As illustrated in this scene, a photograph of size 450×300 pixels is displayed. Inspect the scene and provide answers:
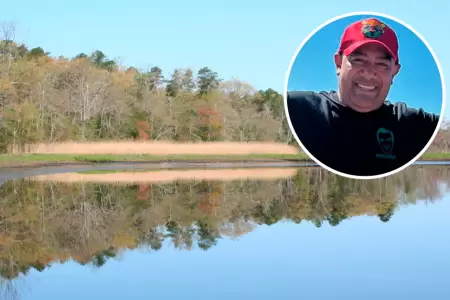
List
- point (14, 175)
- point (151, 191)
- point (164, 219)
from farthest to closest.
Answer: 1. point (14, 175)
2. point (151, 191)
3. point (164, 219)

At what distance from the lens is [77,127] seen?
34312 millimetres

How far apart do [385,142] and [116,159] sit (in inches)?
1039

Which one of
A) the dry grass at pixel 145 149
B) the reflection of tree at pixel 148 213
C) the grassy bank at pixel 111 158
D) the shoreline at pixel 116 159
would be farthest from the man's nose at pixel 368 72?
the dry grass at pixel 145 149

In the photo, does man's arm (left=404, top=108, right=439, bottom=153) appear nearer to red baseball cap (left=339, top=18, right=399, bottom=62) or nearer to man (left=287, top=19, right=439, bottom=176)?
man (left=287, top=19, right=439, bottom=176)

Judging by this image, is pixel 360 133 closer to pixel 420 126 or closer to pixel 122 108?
pixel 420 126

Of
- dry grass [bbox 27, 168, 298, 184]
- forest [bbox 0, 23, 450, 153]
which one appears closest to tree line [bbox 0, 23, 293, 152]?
forest [bbox 0, 23, 450, 153]

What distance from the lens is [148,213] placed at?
9664 mm

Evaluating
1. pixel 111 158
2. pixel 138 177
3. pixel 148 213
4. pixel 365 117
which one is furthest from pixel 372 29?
pixel 111 158

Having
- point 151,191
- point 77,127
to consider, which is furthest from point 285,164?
point 151,191

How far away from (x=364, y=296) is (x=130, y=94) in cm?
3673

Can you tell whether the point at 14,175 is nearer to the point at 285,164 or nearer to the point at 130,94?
the point at 285,164

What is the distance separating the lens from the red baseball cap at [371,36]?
1338 mm

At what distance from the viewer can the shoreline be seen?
2284cm

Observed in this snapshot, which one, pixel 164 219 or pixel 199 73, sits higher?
pixel 199 73
